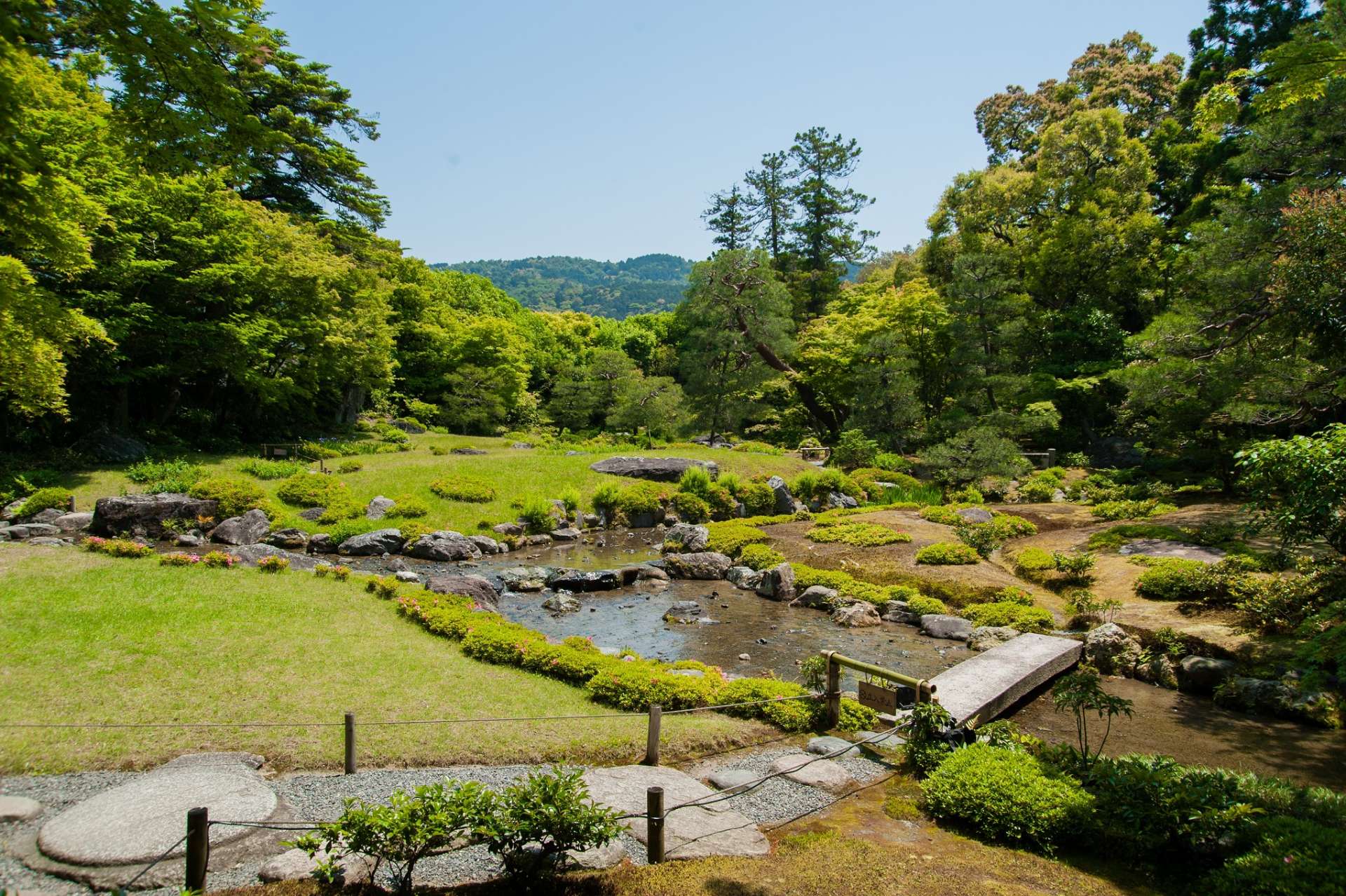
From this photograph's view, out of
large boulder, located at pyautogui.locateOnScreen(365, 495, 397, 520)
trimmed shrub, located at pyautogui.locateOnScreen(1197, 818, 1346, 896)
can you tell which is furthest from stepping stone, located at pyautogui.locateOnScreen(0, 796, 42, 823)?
large boulder, located at pyautogui.locateOnScreen(365, 495, 397, 520)

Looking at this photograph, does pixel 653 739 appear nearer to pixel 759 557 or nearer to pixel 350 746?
pixel 350 746

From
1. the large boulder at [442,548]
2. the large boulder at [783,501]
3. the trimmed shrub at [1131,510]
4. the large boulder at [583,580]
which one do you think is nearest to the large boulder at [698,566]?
the large boulder at [583,580]

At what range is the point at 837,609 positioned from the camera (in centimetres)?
1530

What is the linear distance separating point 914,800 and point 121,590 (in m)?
12.9

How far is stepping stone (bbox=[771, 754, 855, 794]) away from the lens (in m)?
7.16

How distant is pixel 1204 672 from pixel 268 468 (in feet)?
82.0

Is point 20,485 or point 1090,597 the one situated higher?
point 20,485

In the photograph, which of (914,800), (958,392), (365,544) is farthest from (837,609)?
(958,392)

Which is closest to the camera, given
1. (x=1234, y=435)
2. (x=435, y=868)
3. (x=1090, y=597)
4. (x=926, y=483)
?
(x=435, y=868)

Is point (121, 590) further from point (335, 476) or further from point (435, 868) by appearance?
point (335, 476)

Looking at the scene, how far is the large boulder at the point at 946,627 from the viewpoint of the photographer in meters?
13.5

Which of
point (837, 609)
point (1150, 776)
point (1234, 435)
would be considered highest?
point (1234, 435)

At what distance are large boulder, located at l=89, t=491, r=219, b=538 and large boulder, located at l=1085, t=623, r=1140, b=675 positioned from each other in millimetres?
21542

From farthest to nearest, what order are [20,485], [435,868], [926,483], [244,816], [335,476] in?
[926,483] < [335,476] < [20,485] < [244,816] < [435,868]
